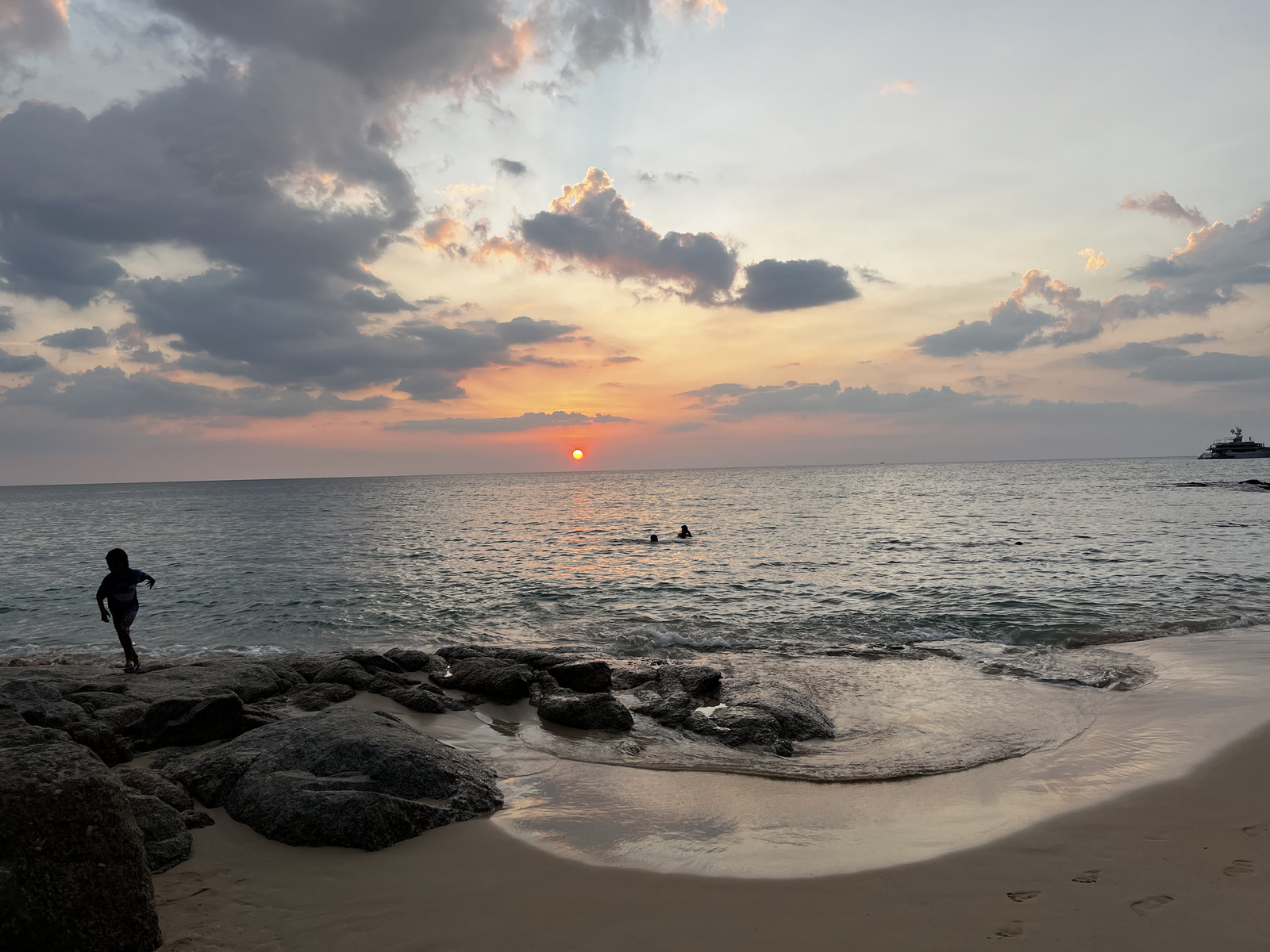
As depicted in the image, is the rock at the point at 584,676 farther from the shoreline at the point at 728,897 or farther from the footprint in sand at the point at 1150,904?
the footprint in sand at the point at 1150,904

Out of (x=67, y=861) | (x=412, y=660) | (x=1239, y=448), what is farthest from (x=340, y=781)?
(x=1239, y=448)

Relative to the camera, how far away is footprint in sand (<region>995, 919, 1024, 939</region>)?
14.9ft

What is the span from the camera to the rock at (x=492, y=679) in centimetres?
1171

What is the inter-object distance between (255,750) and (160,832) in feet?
5.05

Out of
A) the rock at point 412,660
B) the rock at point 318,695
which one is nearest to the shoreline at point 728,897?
the rock at point 318,695

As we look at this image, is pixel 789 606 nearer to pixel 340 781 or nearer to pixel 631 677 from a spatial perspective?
pixel 631 677

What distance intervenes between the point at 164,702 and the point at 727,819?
24.2 feet

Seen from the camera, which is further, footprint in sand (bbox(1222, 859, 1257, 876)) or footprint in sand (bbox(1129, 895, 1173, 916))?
footprint in sand (bbox(1222, 859, 1257, 876))

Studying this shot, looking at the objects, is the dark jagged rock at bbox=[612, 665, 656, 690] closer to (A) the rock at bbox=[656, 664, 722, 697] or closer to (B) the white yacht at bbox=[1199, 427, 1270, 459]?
(A) the rock at bbox=[656, 664, 722, 697]

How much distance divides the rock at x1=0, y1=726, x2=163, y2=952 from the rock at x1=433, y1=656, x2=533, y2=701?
7.21 m

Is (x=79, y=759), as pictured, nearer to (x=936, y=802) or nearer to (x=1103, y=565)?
(x=936, y=802)

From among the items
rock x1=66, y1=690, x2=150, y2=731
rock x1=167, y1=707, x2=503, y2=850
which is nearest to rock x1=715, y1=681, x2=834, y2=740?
rock x1=167, y1=707, x2=503, y2=850

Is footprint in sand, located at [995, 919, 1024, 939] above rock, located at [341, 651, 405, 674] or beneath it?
above

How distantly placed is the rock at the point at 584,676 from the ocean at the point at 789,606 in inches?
56.1
